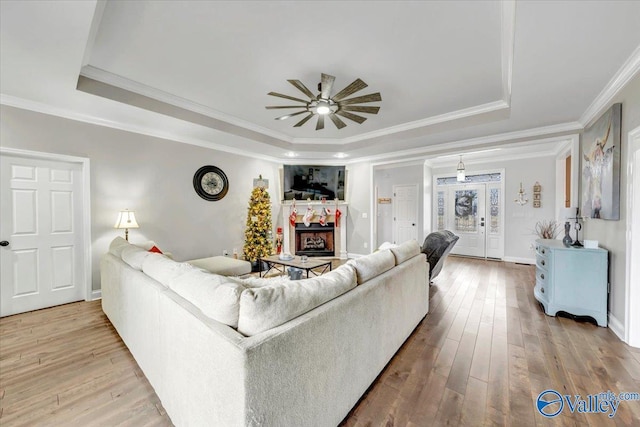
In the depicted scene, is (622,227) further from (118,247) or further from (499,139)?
(118,247)

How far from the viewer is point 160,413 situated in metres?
1.60

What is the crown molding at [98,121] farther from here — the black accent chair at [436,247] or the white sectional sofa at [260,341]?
the black accent chair at [436,247]

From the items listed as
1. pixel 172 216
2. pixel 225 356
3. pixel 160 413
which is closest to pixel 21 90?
pixel 172 216

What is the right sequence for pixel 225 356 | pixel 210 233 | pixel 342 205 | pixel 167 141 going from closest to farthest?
pixel 225 356
pixel 167 141
pixel 210 233
pixel 342 205

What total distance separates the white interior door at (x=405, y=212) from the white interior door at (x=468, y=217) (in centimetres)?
103

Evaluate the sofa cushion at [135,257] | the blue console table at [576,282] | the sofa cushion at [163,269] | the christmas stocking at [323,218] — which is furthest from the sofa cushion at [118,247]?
the blue console table at [576,282]

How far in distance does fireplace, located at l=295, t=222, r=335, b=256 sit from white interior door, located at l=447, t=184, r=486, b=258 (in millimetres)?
3308

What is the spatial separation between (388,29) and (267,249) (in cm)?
426

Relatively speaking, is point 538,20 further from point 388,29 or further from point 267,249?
point 267,249

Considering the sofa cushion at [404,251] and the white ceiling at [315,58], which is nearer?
the white ceiling at [315,58]

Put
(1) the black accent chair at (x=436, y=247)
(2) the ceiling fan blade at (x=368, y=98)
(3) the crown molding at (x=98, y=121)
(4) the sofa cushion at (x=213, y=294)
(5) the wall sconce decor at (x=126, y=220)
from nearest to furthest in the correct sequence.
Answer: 1. (4) the sofa cushion at (x=213, y=294)
2. (2) the ceiling fan blade at (x=368, y=98)
3. (3) the crown molding at (x=98, y=121)
4. (5) the wall sconce decor at (x=126, y=220)
5. (1) the black accent chair at (x=436, y=247)

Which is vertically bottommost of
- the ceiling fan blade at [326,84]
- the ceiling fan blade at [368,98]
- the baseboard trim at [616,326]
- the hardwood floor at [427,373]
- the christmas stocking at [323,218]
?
the hardwood floor at [427,373]

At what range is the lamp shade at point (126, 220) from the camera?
11.8 ft

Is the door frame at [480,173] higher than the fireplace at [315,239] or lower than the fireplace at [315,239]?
higher
